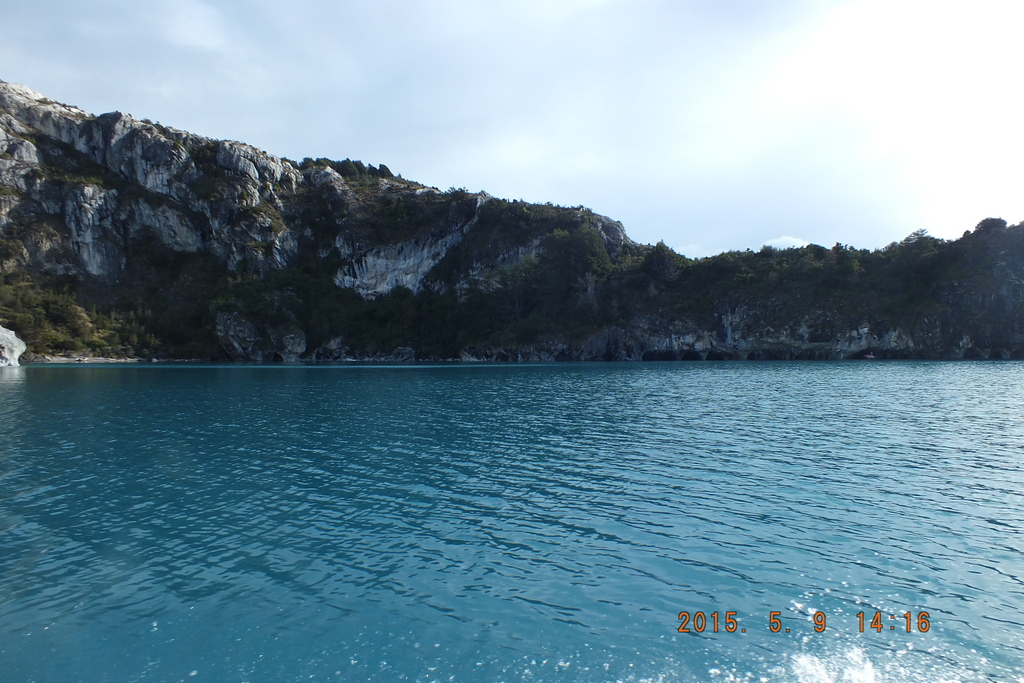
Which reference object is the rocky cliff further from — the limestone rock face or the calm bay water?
the calm bay water

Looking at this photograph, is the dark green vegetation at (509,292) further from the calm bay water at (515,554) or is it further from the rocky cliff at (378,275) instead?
the calm bay water at (515,554)

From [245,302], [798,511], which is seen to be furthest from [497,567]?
[245,302]

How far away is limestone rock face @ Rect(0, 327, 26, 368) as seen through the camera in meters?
84.8

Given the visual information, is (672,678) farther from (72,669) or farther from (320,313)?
(320,313)

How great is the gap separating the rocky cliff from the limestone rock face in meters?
13.7

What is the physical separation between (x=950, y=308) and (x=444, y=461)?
356ft

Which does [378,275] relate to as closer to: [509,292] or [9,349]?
[509,292]

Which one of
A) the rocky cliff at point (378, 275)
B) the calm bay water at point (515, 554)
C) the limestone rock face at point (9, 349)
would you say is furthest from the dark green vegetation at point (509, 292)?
the calm bay water at point (515, 554)

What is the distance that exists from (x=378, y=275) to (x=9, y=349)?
Answer: 257 ft

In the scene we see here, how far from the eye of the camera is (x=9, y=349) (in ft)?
283

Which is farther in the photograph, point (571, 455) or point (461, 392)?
point (461, 392)

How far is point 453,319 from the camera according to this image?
13338 centimetres

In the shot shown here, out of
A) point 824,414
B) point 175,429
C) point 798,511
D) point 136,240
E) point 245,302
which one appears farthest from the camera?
point 136,240

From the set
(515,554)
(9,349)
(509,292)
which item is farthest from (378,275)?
(515,554)
